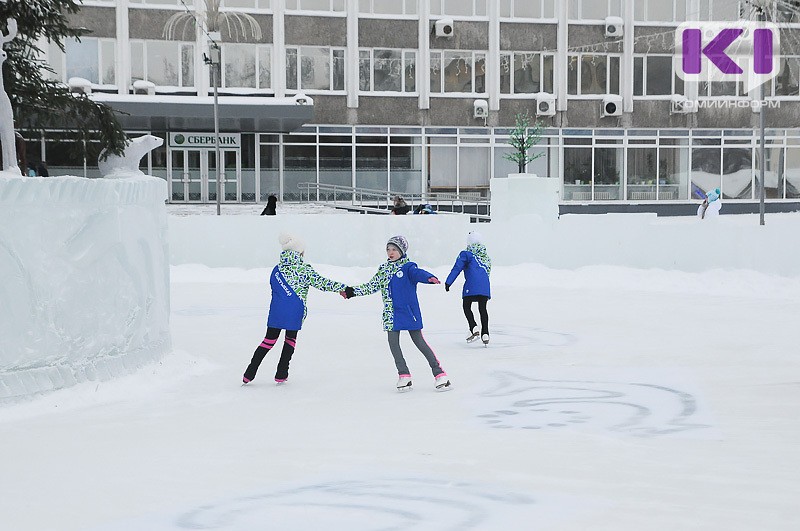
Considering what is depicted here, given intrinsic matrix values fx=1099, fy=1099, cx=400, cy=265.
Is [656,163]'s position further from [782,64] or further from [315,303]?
[315,303]

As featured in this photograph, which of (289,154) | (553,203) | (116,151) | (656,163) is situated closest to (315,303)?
(116,151)

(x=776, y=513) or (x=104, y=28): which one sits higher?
(x=104, y=28)

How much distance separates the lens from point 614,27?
41969 millimetres

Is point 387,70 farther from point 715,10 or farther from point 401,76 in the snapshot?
point 715,10

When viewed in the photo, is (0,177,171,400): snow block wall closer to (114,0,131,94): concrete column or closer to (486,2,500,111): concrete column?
(114,0,131,94): concrete column

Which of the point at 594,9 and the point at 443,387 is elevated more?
the point at 594,9

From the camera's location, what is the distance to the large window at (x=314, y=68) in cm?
4006

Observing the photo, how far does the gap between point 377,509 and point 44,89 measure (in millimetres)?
9465

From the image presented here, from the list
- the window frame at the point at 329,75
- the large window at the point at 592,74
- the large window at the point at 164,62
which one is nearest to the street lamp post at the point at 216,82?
the large window at the point at 164,62

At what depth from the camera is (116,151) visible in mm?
12836

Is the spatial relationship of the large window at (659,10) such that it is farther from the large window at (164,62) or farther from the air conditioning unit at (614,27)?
the large window at (164,62)

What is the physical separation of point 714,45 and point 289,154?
57.1ft

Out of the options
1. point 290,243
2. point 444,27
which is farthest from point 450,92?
point 290,243

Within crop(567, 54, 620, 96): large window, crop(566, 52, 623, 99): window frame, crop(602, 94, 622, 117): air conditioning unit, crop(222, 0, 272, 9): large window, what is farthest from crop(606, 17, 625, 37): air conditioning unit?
crop(222, 0, 272, 9): large window
